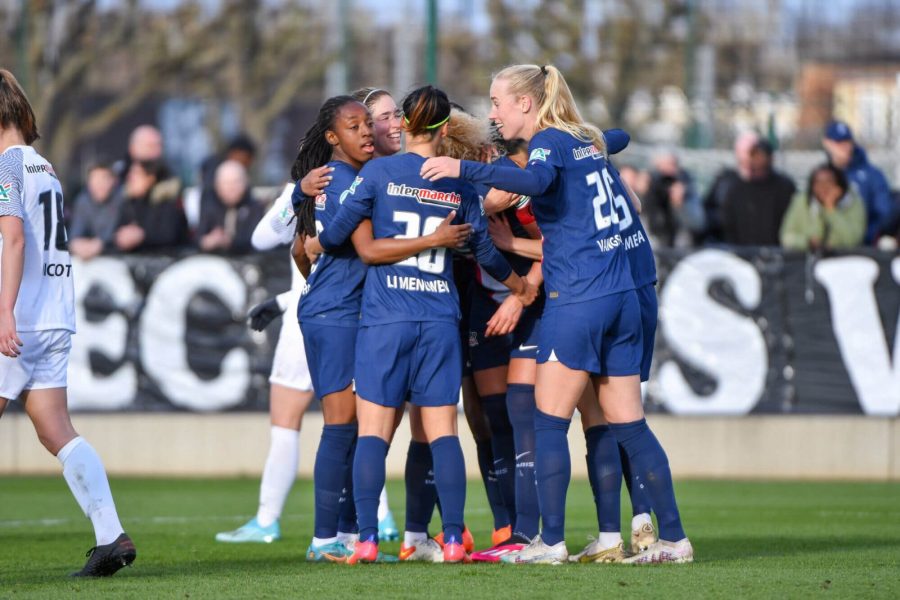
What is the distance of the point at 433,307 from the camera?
22.8ft

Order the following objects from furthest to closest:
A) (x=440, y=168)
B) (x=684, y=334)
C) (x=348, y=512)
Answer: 1. (x=684, y=334)
2. (x=348, y=512)
3. (x=440, y=168)

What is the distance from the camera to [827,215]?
1269 centimetres

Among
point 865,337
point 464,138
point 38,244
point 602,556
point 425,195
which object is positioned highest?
point 464,138

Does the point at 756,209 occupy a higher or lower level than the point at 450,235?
higher

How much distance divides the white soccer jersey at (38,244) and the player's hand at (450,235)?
Result: 5.20 feet

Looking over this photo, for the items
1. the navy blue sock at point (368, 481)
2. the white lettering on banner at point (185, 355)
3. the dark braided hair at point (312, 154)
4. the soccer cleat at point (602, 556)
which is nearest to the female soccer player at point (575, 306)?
the soccer cleat at point (602, 556)

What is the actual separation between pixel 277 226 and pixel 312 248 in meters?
0.60

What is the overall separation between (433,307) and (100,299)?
254 inches

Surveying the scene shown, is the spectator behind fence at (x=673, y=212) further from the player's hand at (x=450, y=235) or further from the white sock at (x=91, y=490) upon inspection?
the white sock at (x=91, y=490)

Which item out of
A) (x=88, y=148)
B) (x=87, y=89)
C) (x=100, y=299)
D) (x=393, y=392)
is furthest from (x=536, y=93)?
(x=88, y=148)

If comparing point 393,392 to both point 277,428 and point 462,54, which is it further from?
point 462,54

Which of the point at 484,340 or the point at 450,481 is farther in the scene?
the point at 484,340

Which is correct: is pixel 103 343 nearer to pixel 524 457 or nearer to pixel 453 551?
pixel 524 457

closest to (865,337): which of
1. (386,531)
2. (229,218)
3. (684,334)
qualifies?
(684,334)
